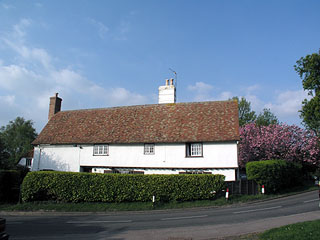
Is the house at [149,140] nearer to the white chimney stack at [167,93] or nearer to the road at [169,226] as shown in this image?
the white chimney stack at [167,93]

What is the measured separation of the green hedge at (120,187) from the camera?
18359 millimetres

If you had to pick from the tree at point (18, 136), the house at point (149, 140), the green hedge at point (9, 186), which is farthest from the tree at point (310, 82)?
the tree at point (18, 136)

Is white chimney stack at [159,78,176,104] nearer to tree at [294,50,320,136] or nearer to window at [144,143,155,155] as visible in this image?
window at [144,143,155,155]

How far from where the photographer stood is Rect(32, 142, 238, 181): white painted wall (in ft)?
74.5

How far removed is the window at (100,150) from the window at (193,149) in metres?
8.57

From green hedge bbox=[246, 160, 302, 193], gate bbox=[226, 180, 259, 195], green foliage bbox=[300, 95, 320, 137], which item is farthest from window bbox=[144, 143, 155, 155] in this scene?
green foliage bbox=[300, 95, 320, 137]

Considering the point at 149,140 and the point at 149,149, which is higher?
the point at 149,140

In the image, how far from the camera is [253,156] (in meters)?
34.3

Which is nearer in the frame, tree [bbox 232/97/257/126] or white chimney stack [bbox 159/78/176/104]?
white chimney stack [bbox 159/78/176/104]

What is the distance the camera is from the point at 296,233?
8219 mm

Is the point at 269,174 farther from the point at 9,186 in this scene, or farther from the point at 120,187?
the point at 9,186

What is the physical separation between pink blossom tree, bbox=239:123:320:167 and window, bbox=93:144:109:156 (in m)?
19.2

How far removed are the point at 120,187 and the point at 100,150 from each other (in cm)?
857

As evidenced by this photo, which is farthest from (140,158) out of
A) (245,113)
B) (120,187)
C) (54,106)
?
(245,113)
